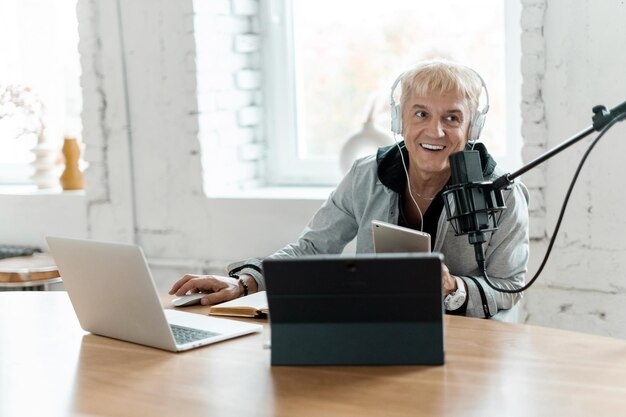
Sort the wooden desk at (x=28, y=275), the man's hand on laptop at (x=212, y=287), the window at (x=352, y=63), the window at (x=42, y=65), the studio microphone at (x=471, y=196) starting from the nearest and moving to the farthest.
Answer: the studio microphone at (x=471, y=196) → the man's hand on laptop at (x=212, y=287) → the window at (x=352, y=63) → the wooden desk at (x=28, y=275) → the window at (x=42, y=65)

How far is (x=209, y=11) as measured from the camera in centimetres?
343

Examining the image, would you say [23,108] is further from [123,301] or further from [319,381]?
[319,381]

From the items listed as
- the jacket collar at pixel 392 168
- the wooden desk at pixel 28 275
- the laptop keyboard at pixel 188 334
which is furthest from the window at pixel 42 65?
the laptop keyboard at pixel 188 334

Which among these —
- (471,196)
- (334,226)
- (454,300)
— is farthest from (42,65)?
(471,196)

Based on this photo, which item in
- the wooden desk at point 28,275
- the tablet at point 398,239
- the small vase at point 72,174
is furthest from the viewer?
the small vase at point 72,174

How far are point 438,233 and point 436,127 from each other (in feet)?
0.87

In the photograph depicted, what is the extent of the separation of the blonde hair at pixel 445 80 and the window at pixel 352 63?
2.74 ft

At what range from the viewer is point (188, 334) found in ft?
6.32

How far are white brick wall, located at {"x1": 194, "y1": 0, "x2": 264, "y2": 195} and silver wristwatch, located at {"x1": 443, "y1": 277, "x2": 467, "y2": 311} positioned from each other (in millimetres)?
1511

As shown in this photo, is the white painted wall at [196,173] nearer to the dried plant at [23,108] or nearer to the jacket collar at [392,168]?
the dried plant at [23,108]

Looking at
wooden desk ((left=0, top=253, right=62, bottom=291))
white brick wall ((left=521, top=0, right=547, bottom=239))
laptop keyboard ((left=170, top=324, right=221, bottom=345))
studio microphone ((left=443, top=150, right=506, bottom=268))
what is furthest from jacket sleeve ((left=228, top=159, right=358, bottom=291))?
wooden desk ((left=0, top=253, right=62, bottom=291))

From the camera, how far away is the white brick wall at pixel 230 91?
135 inches

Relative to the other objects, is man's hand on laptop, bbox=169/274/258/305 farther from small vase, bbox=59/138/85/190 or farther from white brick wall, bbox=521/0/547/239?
small vase, bbox=59/138/85/190

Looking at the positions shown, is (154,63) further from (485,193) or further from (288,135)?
(485,193)
